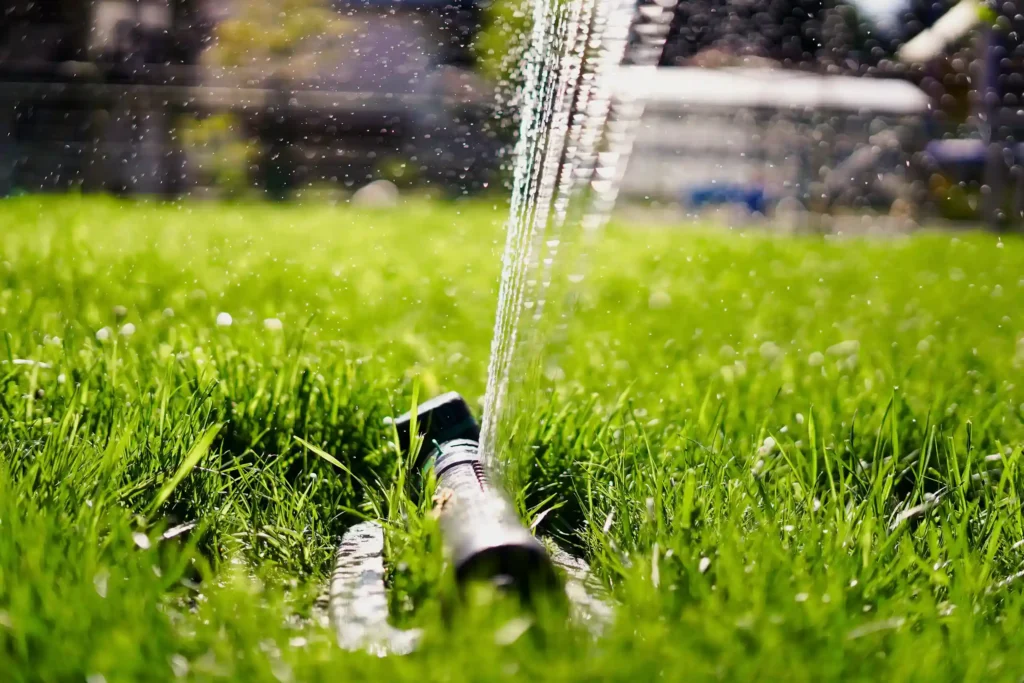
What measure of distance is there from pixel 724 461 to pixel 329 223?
16.7ft

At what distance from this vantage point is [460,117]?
11.1m

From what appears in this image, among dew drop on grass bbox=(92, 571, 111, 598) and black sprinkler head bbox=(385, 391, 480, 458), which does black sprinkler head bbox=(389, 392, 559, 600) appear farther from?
dew drop on grass bbox=(92, 571, 111, 598)

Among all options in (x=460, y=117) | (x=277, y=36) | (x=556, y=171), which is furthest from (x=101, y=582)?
(x=277, y=36)

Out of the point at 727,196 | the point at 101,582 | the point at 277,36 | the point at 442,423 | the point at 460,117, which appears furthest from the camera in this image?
the point at 277,36

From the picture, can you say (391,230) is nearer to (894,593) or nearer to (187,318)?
(187,318)

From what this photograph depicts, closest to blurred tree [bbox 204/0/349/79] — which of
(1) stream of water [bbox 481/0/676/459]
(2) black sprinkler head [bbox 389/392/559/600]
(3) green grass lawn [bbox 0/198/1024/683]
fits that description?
(3) green grass lawn [bbox 0/198/1024/683]

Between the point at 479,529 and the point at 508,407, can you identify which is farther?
the point at 508,407

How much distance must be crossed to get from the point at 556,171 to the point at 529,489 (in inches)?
29.0

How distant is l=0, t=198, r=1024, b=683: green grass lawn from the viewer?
3.45ft

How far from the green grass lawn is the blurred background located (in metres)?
6.66

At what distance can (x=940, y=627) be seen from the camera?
124 centimetres

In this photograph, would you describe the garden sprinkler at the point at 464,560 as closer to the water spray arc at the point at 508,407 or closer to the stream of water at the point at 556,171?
the water spray arc at the point at 508,407

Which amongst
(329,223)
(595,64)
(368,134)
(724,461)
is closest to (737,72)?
(368,134)

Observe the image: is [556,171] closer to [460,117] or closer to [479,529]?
[479,529]
